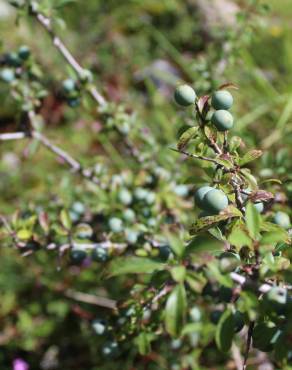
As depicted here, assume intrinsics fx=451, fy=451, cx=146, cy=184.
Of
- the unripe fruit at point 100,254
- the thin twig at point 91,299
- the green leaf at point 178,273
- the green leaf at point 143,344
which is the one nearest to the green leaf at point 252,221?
the green leaf at point 178,273

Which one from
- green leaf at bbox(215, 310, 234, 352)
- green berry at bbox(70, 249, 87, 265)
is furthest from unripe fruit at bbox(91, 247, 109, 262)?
green leaf at bbox(215, 310, 234, 352)

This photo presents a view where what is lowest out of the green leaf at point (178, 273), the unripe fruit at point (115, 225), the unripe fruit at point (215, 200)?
the unripe fruit at point (115, 225)

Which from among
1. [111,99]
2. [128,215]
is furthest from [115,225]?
[111,99]

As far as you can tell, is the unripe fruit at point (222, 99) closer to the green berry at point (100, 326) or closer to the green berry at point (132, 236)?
the green berry at point (132, 236)

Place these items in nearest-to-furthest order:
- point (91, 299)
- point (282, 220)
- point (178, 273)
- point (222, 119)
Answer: point (178, 273), point (222, 119), point (282, 220), point (91, 299)

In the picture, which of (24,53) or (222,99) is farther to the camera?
(24,53)

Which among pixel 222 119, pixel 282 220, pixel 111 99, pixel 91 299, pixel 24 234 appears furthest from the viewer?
pixel 111 99

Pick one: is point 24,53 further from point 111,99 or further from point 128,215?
point 111,99
